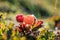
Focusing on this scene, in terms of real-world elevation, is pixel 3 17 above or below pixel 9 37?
above

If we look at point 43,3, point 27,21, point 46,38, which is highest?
point 43,3

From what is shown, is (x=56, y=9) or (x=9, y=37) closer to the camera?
(x=9, y=37)

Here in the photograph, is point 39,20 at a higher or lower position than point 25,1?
lower

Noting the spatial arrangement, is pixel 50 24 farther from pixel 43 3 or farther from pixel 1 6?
pixel 1 6

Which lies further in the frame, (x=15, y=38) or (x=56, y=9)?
(x=56, y=9)

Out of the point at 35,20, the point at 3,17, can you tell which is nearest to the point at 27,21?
the point at 35,20

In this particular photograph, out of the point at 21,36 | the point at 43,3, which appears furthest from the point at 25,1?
the point at 21,36

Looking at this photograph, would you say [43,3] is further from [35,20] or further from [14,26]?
[14,26]
